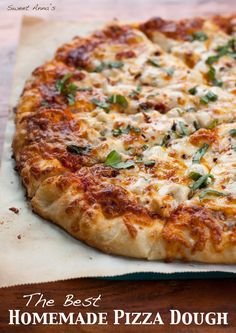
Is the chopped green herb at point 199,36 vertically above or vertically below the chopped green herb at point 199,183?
above

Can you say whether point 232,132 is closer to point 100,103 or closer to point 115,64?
point 100,103

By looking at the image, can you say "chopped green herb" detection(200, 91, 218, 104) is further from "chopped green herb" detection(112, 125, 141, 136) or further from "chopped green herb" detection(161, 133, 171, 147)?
"chopped green herb" detection(112, 125, 141, 136)

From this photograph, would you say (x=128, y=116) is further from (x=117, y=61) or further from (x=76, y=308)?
(x=76, y=308)

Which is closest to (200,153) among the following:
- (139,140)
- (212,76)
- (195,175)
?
(195,175)

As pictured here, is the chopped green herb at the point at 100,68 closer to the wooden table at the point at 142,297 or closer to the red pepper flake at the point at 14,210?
the red pepper flake at the point at 14,210

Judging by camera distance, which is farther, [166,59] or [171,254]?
[166,59]

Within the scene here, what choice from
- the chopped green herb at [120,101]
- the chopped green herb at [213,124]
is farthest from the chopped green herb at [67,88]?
the chopped green herb at [213,124]

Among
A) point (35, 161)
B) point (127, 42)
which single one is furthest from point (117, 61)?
point (35, 161)
